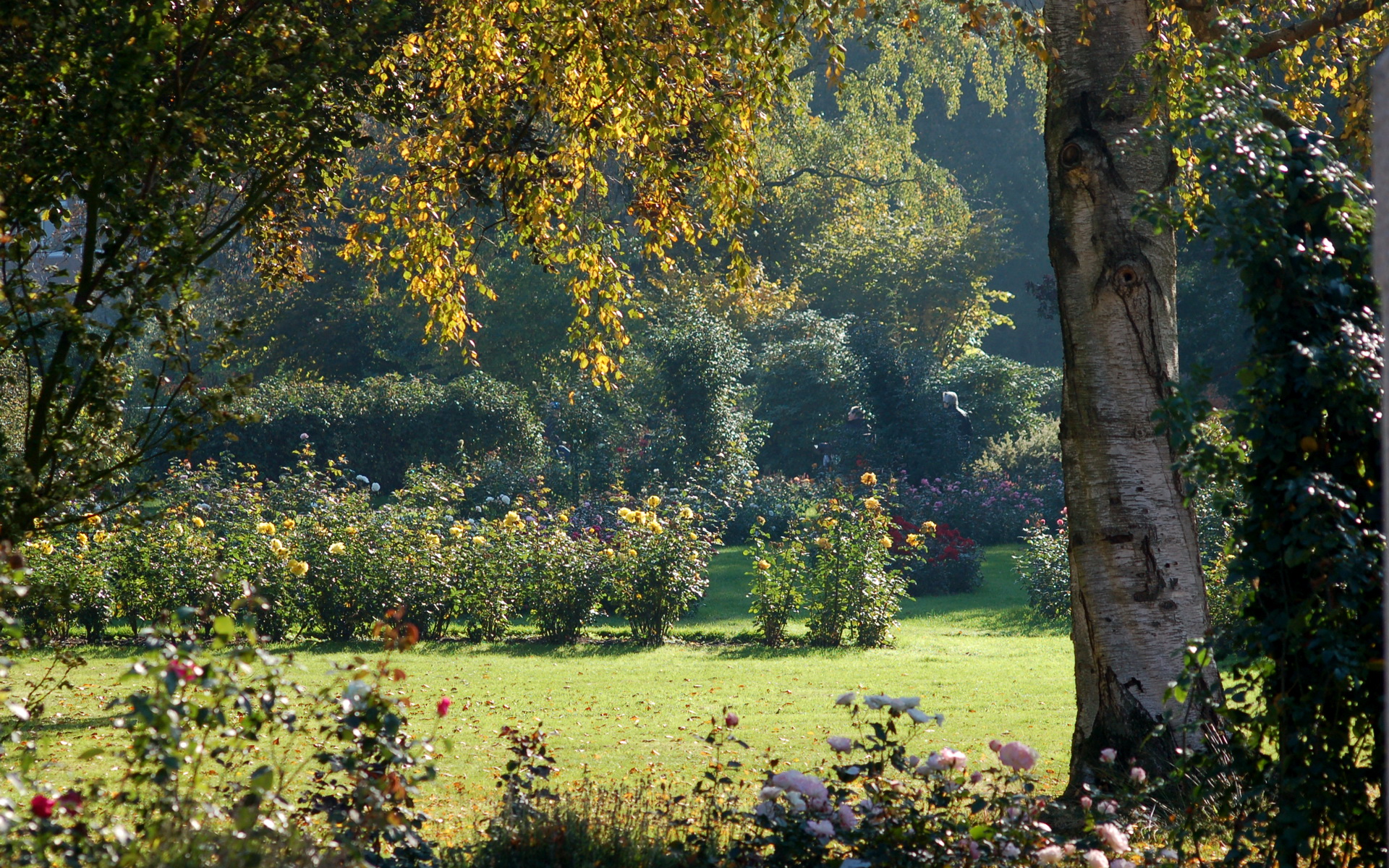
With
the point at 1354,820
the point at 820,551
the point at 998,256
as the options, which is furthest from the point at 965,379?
the point at 1354,820

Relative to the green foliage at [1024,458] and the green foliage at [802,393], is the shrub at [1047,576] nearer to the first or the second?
the green foliage at [1024,458]

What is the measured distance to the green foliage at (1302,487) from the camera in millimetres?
3018

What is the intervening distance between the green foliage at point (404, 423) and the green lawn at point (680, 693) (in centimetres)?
862

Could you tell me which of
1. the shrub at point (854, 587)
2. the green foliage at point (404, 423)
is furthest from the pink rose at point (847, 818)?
the green foliage at point (404, 423)

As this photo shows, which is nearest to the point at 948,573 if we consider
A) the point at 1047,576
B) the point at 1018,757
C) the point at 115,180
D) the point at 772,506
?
the point at 1047,576

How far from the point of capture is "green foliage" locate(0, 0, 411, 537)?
377cm

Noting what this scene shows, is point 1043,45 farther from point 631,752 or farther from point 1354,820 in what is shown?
point 631,752

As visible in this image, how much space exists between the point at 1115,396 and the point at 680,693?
14.3ft

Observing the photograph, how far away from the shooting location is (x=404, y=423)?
66.0ft

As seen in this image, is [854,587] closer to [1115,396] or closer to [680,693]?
[680,693]

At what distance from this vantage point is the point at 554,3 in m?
5.61

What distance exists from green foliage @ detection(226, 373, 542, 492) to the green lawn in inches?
340

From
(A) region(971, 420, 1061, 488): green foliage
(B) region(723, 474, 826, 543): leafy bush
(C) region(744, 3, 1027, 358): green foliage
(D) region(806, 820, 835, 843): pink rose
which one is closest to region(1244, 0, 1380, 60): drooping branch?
(D) region(806, 820, 835, 843): pink rose

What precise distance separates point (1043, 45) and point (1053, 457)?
Result: 54.2 ft
